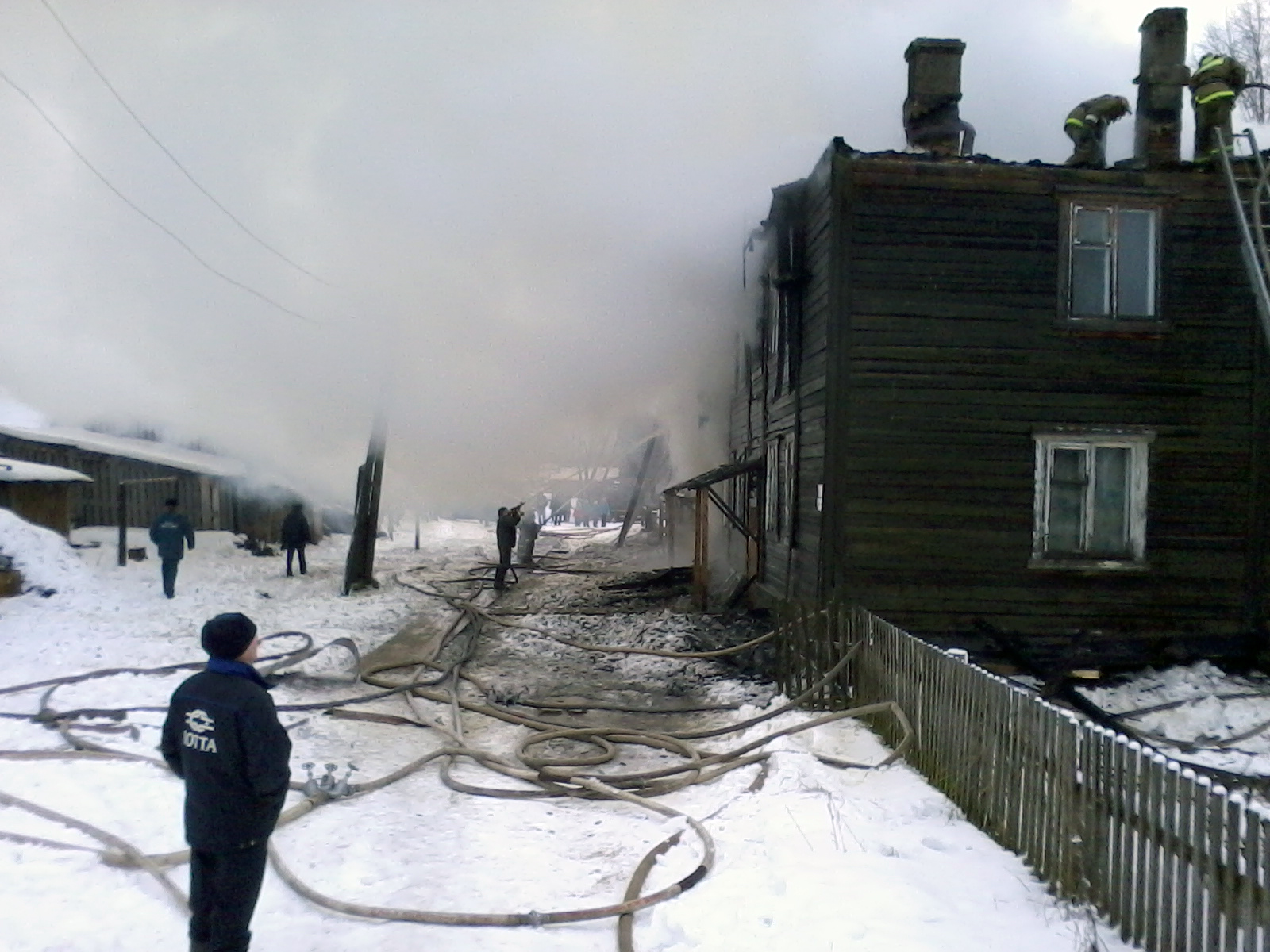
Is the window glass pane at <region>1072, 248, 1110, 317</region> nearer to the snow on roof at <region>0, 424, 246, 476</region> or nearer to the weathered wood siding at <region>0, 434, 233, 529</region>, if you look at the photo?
the weathered wood siding at <region>0, 434, 233, 529</region>

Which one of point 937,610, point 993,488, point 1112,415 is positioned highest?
point 1112,415

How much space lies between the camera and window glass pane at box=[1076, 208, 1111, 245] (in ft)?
37.3

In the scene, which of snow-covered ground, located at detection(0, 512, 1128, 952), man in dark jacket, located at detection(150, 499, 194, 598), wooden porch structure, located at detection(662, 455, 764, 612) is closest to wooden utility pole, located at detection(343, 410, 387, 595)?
man in dark jacket, located at detection(150, 499, 194, 598)

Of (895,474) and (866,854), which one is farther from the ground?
(895,474)

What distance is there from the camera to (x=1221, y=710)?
32.3ft

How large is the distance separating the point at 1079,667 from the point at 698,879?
8.22 metres

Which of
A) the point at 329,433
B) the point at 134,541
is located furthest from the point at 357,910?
the point at 329,433

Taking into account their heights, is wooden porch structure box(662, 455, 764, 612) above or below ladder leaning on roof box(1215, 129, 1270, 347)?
below

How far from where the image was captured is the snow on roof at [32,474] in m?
16.3

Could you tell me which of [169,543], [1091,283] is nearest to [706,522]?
[1091,283]

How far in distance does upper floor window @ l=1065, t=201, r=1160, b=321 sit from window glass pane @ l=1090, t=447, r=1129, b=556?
1775mm

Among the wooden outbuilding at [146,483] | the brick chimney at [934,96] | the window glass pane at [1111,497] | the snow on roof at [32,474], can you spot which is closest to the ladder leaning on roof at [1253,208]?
the window glass pane at [1111,497]

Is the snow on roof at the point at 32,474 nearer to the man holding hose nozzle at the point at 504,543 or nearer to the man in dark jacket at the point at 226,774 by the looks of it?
the man holding hose nozzle at the point at 504,543

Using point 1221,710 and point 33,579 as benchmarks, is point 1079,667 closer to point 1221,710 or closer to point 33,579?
point 1221,710
